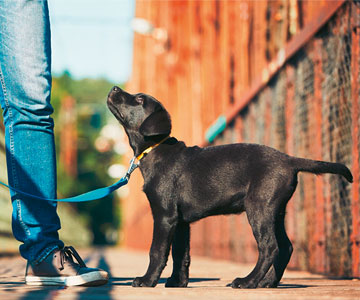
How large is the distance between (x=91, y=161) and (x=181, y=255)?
5287 centimetres

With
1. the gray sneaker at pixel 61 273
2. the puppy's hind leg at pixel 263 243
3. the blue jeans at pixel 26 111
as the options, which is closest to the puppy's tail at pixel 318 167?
the puppy's hind leg at pixel 263 243

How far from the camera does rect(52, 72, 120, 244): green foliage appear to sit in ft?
167

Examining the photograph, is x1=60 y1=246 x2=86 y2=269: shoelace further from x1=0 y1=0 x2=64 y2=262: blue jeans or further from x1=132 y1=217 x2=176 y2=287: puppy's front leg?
x1=132 y1=217 x2=176 y2=287: puppy's front leg

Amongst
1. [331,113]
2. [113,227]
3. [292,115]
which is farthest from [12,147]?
[113,227]

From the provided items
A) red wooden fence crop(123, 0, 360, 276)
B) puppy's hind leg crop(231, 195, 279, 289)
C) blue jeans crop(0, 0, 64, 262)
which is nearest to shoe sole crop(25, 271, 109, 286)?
blue jeans crop(0, 0, 64, 262)

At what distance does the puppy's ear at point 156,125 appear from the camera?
136 inches

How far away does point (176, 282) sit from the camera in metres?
3.46

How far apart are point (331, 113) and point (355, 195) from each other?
2.68 ft

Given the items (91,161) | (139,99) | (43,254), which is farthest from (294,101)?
(91,161)

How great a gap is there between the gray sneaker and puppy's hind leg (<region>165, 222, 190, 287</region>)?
32 centimetres

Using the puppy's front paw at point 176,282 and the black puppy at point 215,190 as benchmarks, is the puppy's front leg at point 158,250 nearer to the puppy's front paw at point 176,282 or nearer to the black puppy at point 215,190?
the black puppy at point 215,190

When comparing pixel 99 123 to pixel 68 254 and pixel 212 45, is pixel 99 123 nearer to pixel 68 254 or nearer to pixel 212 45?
pixel 212 45

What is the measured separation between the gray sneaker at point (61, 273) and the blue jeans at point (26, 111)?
3.0 inches

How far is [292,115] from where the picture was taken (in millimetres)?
6340
